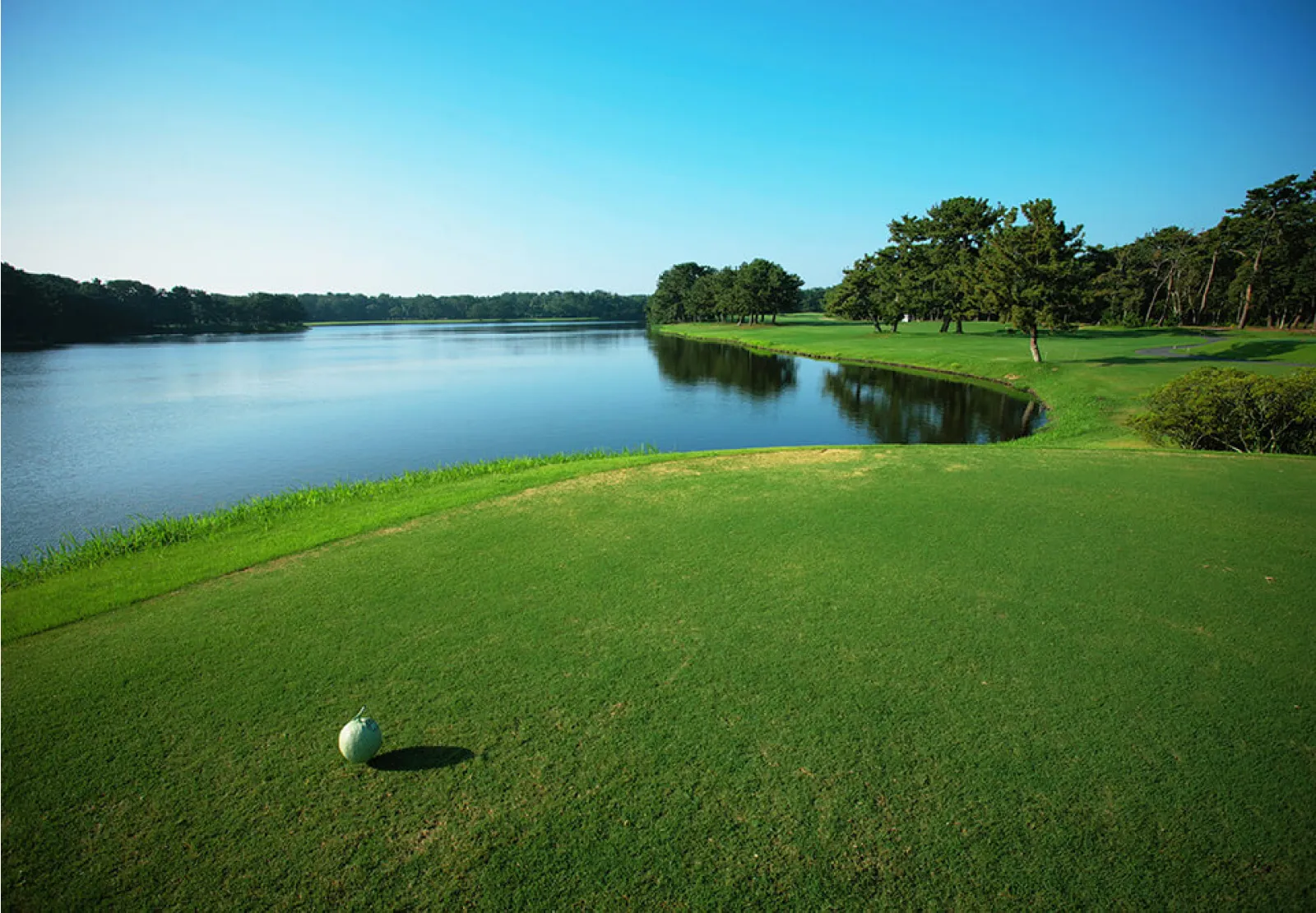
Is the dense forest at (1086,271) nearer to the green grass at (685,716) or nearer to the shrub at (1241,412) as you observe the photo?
the shrub at (1241,412)

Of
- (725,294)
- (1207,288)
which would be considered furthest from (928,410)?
(725,294)

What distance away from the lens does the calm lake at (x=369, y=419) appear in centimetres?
1864

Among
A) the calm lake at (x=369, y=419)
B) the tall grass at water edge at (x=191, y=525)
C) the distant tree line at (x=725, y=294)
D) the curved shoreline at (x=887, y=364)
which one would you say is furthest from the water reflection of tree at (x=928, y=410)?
the distant tree line at (x=725, y=294)

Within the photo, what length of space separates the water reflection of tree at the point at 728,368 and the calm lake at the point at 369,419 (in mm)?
308

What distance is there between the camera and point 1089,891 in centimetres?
362

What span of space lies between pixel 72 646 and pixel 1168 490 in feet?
53.2

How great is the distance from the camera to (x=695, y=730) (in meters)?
4.99

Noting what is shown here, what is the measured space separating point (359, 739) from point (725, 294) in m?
104

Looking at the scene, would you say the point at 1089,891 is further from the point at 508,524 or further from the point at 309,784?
the point at 508,524

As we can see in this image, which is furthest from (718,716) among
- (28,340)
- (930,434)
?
(28,340)

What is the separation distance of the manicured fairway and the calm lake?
12.0 metres

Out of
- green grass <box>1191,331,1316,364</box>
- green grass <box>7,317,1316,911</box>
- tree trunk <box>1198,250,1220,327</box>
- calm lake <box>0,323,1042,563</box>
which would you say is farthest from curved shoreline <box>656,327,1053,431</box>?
tree trunk <box>1198,250,1220,327</box>

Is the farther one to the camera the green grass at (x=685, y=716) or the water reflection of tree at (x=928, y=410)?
the water reflection of tree at (x=928, y=410)

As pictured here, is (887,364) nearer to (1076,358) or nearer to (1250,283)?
(1076,358)
